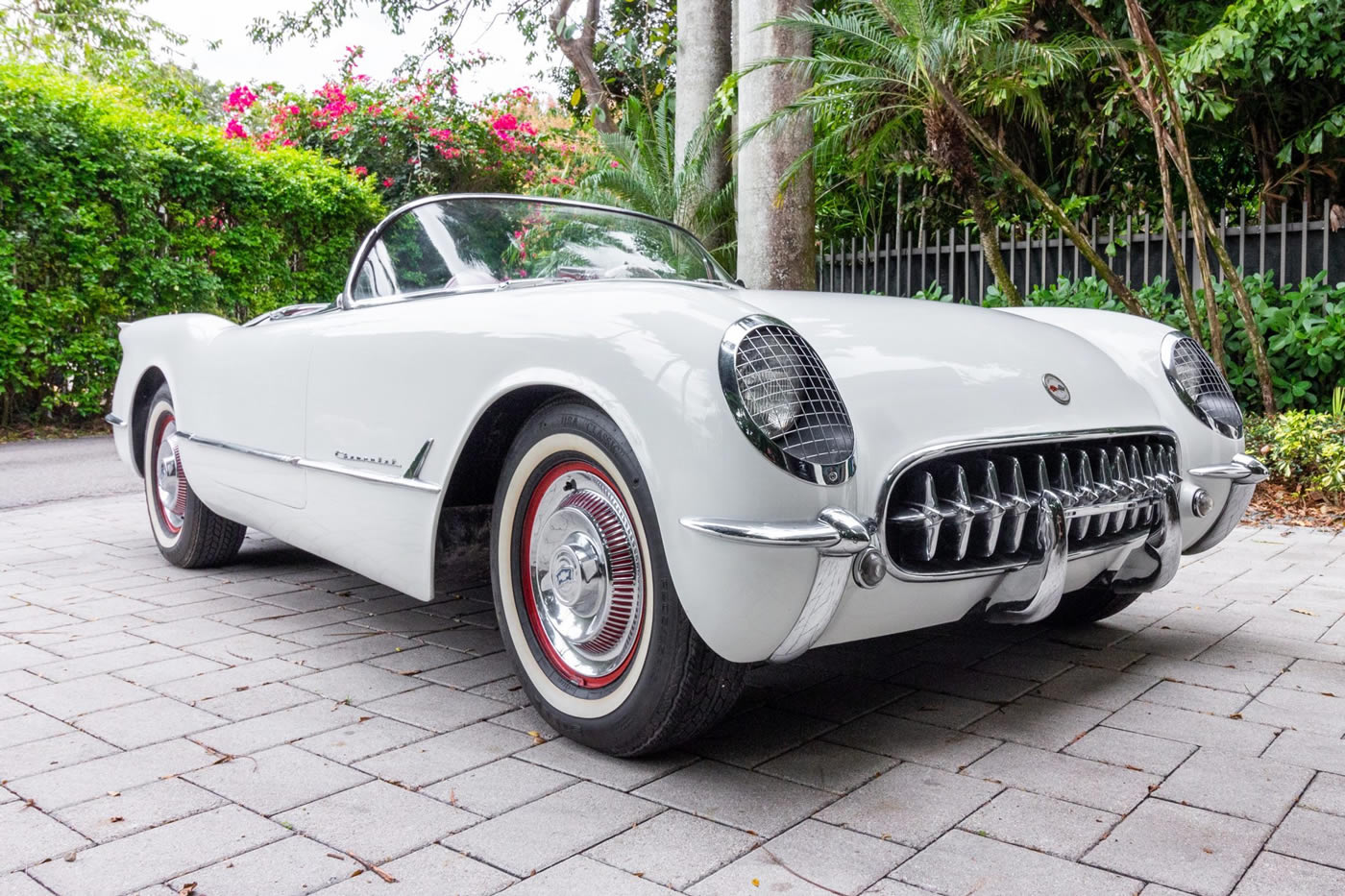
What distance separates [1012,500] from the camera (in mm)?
2273

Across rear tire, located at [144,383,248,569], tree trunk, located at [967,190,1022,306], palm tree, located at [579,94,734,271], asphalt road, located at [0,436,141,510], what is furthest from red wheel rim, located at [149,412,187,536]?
tree trunk, located at [967,190,1022,306]

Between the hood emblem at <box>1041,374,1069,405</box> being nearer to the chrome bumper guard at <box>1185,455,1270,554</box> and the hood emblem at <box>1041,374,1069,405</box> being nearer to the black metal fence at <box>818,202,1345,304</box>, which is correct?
the chrome bumper guard at <box>1185,455,1270,554</box>

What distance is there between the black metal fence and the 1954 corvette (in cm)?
487

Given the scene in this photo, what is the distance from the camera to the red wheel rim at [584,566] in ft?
7.50

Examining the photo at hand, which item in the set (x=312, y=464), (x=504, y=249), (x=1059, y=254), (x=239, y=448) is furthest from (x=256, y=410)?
(x=1059, y=254)

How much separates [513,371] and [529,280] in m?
0.76

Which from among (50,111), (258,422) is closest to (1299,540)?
(258,422)

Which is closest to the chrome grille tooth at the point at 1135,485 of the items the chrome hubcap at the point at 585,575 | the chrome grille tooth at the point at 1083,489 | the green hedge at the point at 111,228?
the chrome grille tooth at the point at 1083,489

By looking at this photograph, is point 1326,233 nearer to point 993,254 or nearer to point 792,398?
point 993,254

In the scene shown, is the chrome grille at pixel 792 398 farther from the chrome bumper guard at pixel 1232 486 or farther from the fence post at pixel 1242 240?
the fence post at pixel 1242 240

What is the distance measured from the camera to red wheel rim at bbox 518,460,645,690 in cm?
229

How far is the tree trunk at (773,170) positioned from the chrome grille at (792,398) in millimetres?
4523

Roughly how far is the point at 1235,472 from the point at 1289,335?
4549 mm

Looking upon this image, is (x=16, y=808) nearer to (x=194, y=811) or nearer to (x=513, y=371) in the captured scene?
(x=194, y=811)
